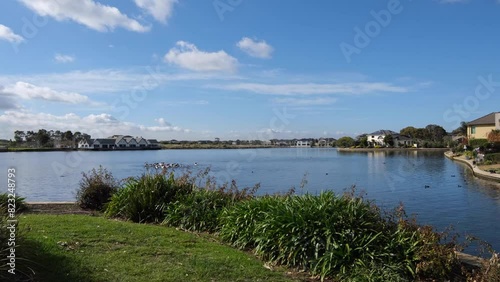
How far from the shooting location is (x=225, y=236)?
7.35 m

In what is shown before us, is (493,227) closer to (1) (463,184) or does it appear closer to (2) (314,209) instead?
(2) (314,209)

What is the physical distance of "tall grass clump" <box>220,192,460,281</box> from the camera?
5480 millimetres

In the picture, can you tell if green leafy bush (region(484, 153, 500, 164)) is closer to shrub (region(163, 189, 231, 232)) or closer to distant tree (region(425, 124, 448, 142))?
shrub (region(163, 189, 231, 232))

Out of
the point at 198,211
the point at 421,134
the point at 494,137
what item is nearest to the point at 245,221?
the point at 198,211

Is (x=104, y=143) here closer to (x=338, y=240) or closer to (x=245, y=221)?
(x=245, y=221)

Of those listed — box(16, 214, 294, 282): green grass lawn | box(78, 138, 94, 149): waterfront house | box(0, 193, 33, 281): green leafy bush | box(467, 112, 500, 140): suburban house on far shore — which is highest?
box(467, 112, 500, 140): suburban house on far shore

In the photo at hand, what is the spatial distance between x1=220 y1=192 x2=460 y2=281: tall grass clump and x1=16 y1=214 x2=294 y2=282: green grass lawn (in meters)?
0.45

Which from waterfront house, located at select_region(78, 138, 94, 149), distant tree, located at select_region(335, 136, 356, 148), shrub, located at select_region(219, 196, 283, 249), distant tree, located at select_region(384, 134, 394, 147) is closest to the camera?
shrub, located at select_region(219, 196, 283, 249)

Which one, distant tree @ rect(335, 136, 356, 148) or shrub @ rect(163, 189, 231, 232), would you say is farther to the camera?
distant tree @ rect(335, 136, 356, 148)

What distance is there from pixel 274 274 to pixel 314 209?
1406mm

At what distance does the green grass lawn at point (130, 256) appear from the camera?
→ 491cm

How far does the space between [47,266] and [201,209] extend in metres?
3.95

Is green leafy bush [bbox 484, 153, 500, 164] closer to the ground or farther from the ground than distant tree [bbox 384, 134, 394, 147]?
closer to the ground

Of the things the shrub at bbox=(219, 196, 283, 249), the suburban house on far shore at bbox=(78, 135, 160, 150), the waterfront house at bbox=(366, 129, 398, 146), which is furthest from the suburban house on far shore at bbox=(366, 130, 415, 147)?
the shrub at bbox=(219, 196, 283, 249)
